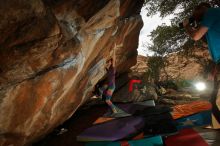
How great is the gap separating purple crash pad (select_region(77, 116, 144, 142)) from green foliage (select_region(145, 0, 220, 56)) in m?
6.78

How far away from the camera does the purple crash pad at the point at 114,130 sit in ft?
19.5

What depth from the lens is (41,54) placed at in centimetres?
417

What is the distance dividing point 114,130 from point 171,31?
309 inches

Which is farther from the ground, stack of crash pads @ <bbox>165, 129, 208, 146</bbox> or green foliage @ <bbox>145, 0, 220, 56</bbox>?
green foliage @ <bbox>145, 0, 220, 56</bbox>

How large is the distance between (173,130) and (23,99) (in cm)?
341

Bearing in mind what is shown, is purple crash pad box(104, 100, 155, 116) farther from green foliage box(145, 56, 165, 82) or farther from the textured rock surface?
green foliage box(145, 56, 165, 82)

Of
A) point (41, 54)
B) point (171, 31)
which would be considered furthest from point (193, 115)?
point (171, 31)

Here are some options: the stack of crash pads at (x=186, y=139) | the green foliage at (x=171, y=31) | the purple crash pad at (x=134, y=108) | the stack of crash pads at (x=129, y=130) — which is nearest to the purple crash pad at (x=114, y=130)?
the stack of crash pads at (x=129, y=130)

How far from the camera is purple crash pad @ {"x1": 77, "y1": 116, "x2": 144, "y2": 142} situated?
5.93 meters

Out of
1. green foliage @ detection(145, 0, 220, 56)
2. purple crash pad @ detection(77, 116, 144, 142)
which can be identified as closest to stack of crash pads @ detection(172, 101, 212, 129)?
purple crash pad @ detection(77, 116, 144, 142)

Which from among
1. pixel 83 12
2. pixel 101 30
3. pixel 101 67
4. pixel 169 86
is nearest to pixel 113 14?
pixel 101 30

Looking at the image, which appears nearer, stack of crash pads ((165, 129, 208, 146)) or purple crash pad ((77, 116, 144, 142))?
stack of crash pads ((165, 129, 208, 146))

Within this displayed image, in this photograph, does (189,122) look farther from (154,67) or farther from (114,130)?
(154,67)

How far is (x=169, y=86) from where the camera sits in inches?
550
